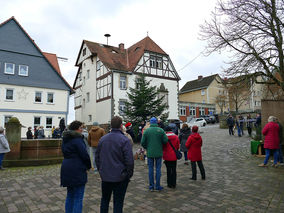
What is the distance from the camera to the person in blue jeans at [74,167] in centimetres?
374

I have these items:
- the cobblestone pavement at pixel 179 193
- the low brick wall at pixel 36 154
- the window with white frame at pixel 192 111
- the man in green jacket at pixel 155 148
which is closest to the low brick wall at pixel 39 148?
the low brick wall at pixel 36 154

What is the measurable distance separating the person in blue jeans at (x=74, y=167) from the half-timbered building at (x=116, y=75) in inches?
1021

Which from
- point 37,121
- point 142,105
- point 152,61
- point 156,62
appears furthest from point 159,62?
point 37,121

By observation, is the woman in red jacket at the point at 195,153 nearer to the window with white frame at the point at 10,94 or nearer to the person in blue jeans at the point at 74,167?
the person in blue jeans at the point at 74,167

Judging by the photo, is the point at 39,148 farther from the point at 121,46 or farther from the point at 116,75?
the point at 121,46

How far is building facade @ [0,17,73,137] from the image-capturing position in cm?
2608

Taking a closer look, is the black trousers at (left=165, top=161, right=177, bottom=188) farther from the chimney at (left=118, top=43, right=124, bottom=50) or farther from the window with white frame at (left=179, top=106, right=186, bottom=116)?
the window with white frame at (left=179, top=106, right=186, bottom=116)

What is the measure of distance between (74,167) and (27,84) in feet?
87.1

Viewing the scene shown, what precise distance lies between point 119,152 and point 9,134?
830cm

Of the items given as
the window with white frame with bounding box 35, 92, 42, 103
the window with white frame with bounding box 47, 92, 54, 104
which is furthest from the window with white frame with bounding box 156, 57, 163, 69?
the window with white frame with bounding box 35, 92, 42, 103

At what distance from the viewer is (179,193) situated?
573cm

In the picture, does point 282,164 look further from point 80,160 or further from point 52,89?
point 52,89

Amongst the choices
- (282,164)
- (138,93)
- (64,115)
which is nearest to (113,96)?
(64,115)

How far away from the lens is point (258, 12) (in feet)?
35.7
